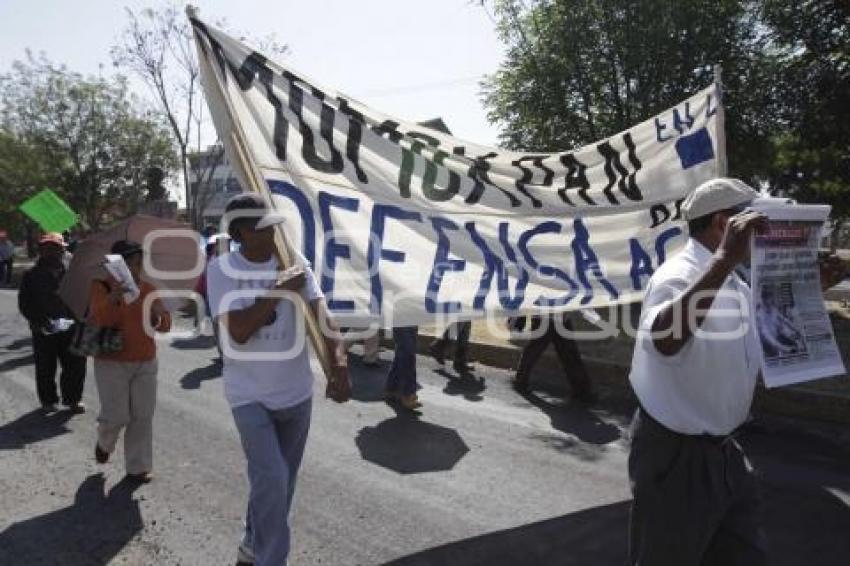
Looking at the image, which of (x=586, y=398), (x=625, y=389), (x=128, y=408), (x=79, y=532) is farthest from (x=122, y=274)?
(x=625, y=389)

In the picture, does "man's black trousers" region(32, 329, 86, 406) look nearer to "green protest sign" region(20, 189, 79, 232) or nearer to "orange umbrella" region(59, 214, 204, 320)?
"orange umbrella" region(59, 214, 204, 320)

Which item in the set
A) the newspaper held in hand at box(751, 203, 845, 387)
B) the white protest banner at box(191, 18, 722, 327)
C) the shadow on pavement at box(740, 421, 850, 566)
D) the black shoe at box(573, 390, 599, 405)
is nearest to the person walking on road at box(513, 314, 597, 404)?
the black shoe at box(573, 390, 599, 405)

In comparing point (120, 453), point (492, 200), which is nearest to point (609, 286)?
point (492, 200)

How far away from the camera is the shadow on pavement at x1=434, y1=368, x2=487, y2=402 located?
7750 mm

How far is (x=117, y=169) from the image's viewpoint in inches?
1156

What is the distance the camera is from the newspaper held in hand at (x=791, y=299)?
118 inches

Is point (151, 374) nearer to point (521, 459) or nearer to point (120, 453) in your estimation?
point (120, 453)

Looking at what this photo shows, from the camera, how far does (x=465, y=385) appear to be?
8250mm

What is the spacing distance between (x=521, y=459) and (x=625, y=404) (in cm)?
220

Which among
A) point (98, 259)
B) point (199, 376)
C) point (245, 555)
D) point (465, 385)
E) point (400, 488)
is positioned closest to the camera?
point (245, 555)

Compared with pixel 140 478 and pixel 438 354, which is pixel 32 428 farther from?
pixel 438 354

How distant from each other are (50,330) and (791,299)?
272 inches

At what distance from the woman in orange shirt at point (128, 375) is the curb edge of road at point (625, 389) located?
4.63 meters

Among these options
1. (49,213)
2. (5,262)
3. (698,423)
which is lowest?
(698,423)
